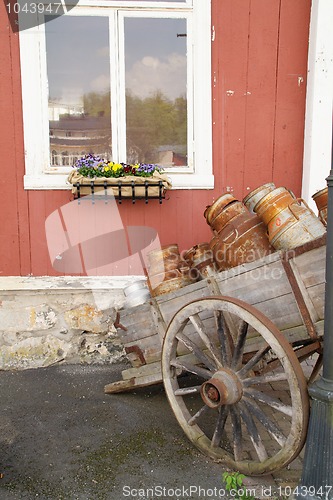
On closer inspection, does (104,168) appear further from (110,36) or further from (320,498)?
(320,498)

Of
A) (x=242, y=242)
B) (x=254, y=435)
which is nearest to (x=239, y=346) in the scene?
(x=254, y=435)

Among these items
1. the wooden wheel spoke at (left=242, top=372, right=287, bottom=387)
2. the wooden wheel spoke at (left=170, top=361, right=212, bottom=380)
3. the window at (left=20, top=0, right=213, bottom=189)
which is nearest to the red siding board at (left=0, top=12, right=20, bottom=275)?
the window at (left=20, top=0, right=213, bottom=189)

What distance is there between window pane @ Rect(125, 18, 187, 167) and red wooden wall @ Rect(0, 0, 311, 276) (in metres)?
0.31

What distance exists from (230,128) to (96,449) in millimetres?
2875

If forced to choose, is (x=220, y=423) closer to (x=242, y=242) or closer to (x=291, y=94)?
(x=242, y=242)

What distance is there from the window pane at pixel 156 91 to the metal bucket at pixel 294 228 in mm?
1726

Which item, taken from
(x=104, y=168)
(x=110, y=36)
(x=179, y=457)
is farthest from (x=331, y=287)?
(x=110, y=36)

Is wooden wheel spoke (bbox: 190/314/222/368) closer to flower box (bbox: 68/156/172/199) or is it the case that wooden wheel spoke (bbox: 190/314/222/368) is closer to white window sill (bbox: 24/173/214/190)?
flower box (bbox: 68/156/172/199)

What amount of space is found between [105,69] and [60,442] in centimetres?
308

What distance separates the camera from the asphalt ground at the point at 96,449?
2.45 m

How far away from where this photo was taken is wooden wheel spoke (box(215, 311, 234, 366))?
249cm

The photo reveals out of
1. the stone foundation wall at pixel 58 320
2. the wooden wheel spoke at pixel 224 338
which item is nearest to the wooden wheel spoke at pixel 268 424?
the wooden wheel spoke at pixel 224 338

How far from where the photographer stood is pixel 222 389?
93.8 inches

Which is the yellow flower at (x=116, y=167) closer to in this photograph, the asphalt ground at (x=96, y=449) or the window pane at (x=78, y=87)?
the window pane at (x=78, y=87)
